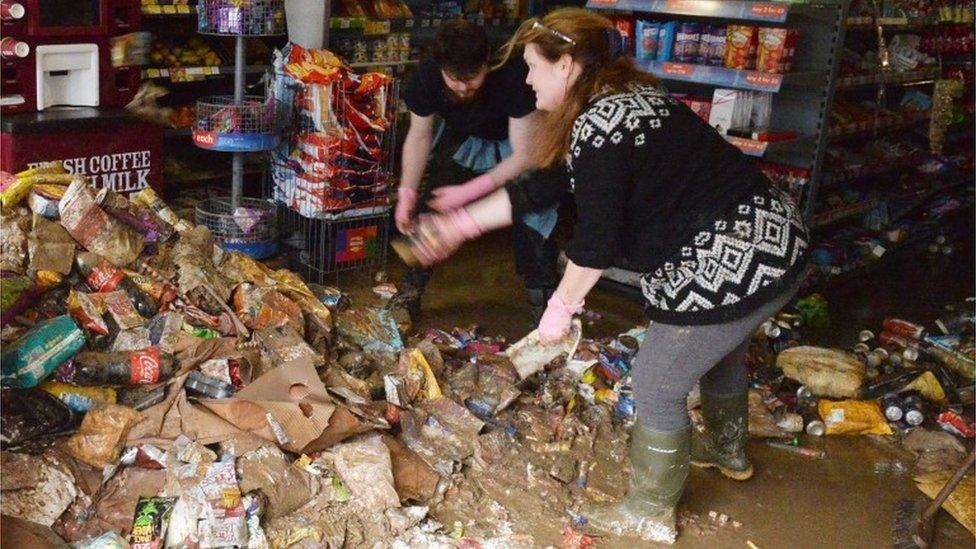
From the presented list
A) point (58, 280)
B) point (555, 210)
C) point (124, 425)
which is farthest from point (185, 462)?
point (555, 210)

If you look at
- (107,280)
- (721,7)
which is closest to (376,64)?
(721,7)

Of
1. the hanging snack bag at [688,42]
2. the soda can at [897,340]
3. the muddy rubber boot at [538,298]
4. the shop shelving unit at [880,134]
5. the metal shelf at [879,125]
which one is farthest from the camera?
the shop shelving unit at [880,134]

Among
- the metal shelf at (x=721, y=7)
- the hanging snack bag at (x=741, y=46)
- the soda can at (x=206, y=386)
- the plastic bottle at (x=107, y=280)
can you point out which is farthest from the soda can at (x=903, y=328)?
the plastic bottle at (x=107, y=280)

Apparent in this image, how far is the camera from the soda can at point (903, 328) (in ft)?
18.5

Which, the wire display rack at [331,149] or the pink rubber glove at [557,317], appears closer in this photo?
the pink rubber glove at [557,317]

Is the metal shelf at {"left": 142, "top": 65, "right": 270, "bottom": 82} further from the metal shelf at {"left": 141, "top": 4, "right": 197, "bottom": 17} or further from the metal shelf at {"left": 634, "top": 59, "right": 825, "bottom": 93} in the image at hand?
the metal shelf at {"left": 634, "top": 59, "right": 825, "bottom": 93}

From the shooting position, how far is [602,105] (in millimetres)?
2938

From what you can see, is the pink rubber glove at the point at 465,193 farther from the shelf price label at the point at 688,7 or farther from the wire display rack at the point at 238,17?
the shelf price label at the point at 688,7

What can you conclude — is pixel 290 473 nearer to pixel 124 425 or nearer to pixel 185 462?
pixel 185 462

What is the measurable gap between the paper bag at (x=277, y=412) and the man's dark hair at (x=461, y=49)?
1349 mm

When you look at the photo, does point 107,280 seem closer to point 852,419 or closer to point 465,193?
point 465,193

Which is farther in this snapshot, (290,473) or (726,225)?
(290,473)

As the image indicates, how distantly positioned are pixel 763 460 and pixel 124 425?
97.1 inches

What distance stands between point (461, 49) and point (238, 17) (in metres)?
1.71
